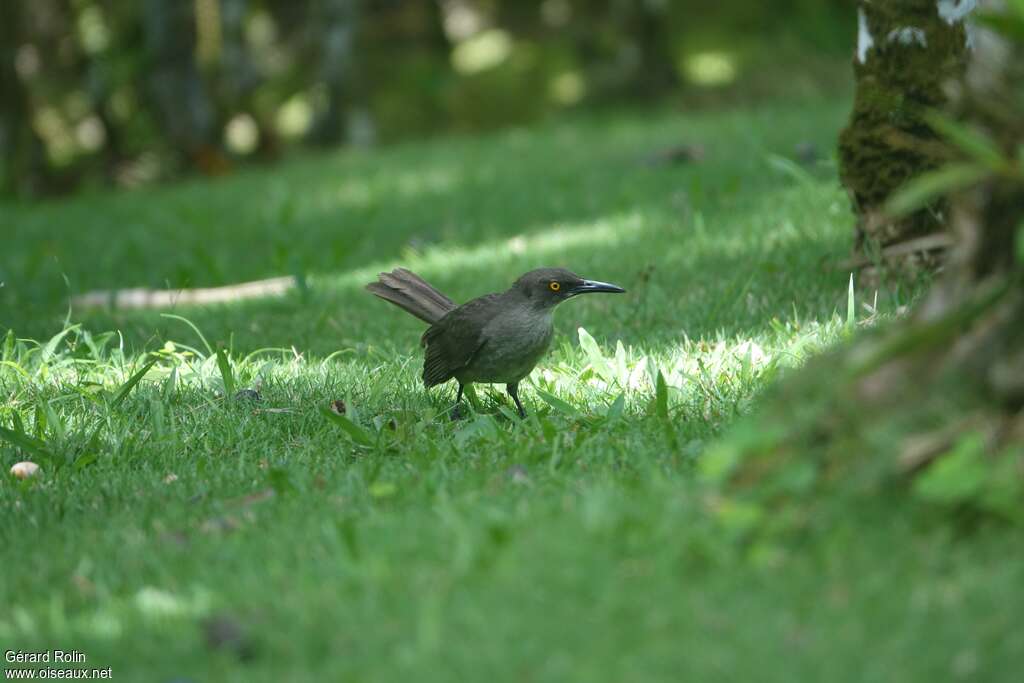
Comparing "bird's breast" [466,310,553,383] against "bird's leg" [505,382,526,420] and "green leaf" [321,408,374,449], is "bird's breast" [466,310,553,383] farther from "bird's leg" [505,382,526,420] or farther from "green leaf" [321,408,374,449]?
"green leaf" [321,408,374,449]

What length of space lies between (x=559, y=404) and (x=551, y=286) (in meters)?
0.80

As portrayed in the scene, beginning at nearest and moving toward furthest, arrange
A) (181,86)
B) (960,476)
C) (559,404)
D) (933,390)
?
(960,476)
(933,390)
(559,404)
(181,86)

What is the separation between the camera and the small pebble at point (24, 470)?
442 cm

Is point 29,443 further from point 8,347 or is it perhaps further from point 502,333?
point 502,333

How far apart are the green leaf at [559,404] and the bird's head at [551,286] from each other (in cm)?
62

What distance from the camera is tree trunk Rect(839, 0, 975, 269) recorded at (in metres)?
5.34

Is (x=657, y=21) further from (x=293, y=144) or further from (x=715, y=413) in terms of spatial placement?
(x=715, y=413)

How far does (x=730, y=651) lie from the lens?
2.57m

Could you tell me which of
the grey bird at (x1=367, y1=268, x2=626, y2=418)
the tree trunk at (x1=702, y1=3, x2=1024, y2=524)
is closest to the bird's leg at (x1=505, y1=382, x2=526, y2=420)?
the grey bird at (x1=367, y1=268, x2=626, y2=418)

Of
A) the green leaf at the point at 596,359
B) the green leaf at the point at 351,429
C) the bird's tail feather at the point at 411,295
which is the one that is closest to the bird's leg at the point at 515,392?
the green leaf at the point at 596,359

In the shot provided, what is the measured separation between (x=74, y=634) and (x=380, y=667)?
0.91m

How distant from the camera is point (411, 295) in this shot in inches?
221

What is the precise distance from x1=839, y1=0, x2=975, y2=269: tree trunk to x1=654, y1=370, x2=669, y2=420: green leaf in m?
1.79

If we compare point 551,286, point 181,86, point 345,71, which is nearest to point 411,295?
point 551,286
